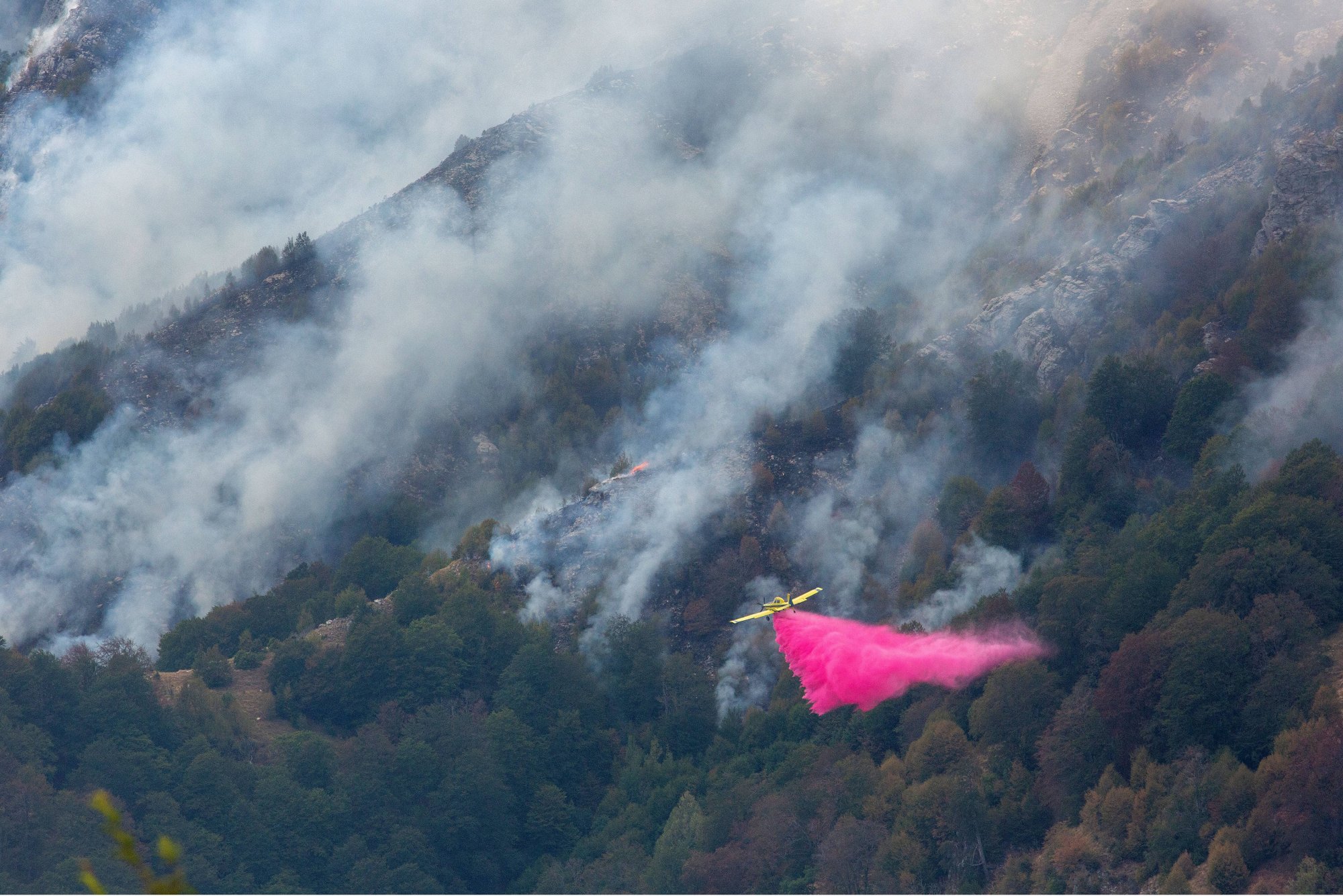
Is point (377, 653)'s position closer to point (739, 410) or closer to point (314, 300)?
point (739, 410)

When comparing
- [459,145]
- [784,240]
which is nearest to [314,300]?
[459,145]

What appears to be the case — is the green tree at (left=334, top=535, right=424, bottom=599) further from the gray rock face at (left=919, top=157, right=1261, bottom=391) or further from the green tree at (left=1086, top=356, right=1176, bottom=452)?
the green tree at (left=1086, top=356, right=1176, bottom=452)

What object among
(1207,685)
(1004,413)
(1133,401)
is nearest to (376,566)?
(1004,413)

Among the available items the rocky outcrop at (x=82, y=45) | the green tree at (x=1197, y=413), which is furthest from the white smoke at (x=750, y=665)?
the rocky outcrop at (x=82, y=45)

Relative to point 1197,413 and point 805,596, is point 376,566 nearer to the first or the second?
point 805,596

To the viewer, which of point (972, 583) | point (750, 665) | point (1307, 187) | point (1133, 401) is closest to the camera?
point (972, 583)
